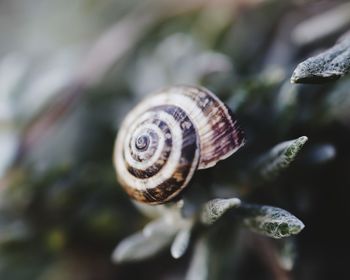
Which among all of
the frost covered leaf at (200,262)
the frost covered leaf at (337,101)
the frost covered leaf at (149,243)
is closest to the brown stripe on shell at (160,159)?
the frost covered leaf at (149,243)

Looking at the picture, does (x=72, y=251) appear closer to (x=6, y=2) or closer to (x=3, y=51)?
(x=3, y=51)

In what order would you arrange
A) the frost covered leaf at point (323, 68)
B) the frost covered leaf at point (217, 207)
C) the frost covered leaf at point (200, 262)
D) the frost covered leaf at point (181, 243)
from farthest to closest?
1. the frost covered leaf at point (200, 262)
2. the frost covered leaf at point (181, 243)
3. the frost covered leaf at point (217, 207)
4. the frost covered leaf at point (323, 68)

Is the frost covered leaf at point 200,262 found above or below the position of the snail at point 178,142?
below

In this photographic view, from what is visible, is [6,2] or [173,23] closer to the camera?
[173,23]

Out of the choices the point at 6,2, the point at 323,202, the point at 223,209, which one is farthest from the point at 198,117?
the point at 6,2

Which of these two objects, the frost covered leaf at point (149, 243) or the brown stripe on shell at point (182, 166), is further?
the frost covered leaf at point (149, 243)

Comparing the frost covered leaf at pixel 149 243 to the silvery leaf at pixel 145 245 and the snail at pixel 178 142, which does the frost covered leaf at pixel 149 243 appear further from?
the snail at pixel 178 142

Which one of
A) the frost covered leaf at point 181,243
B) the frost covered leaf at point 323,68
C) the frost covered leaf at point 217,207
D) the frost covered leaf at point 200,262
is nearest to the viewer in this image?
the frost covered leaf at point 323,68
